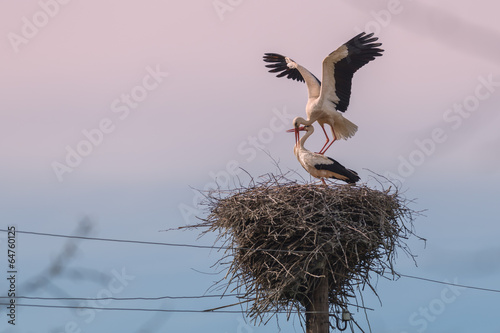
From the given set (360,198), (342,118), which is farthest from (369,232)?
(342,118)

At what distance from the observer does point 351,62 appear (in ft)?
44.4

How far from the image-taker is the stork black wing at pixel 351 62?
531 inches

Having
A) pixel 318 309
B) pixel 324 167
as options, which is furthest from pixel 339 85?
pixel 318 309

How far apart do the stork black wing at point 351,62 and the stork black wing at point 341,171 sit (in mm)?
1252

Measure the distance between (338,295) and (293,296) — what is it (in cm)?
67

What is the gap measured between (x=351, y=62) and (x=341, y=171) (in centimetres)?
183

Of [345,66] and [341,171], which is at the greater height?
[345,66]

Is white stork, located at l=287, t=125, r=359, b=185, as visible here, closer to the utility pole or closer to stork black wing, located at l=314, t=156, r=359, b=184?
stork black wing, located at l=314, t=156, r=359, b=184

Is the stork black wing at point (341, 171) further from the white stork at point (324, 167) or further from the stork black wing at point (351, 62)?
the stork black wing at point (351, 62)

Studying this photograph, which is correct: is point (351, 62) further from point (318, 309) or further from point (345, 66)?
point (318, 309)

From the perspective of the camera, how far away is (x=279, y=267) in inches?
462

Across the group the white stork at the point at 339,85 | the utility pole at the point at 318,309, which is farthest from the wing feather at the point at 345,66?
the utility pole at the point at 318,309

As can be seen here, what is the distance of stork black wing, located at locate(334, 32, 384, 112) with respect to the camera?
44.2 ft

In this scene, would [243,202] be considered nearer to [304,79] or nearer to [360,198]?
[360,198]
